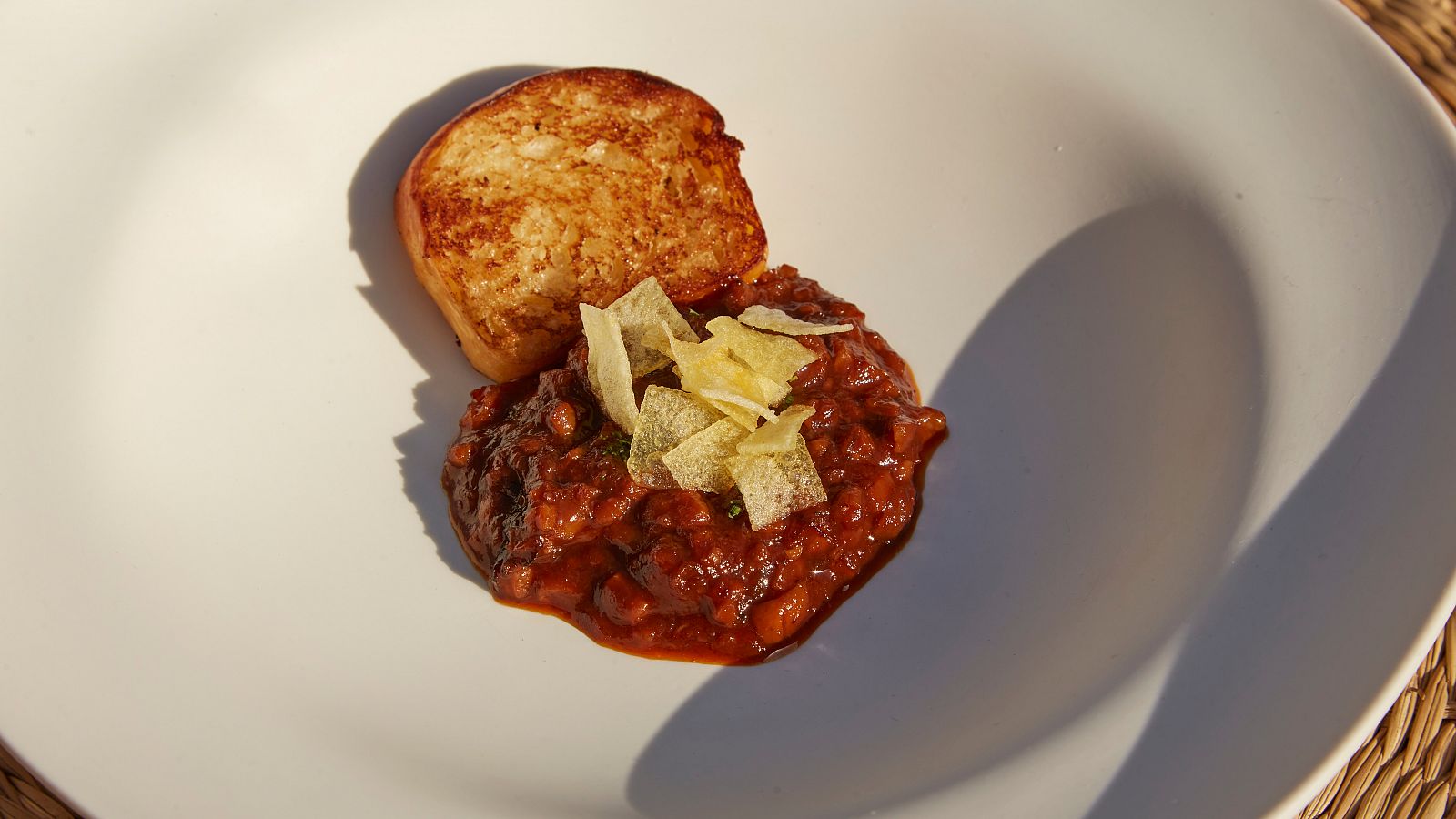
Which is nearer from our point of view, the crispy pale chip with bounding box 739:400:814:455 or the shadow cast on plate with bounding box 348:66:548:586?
the crispy pale chip with bounding box 739:400:814:455

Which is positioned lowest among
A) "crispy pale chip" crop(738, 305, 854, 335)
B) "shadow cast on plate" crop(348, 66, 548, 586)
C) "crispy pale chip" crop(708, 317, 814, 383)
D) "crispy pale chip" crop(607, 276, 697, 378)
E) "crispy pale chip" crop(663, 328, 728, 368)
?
"shadow cast on plate" crop(348, 66, 548, 586)

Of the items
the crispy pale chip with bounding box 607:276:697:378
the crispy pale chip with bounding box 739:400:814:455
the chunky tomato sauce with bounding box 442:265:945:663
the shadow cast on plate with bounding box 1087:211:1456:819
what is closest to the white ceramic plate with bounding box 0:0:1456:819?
the shadow cast on plate with bounding box 1087:211:1456:819

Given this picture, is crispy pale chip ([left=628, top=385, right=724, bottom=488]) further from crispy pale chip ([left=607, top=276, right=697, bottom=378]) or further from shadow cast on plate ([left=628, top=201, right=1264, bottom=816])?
shadow cast on plate ([left=628, top=201, right=1264, bottom=816])

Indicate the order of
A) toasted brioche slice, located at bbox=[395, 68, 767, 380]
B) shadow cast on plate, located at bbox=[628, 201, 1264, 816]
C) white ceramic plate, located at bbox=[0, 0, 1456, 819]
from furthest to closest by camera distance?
toasted brioche slice, located at bbox=[395, 68, 767, 380] < shadow cast on plate, located at bbox=[628, 201, 1264, 816] < white ceramic plate, located at bbox=[0, 0, 1456, 819]

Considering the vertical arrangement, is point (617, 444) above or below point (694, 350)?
below

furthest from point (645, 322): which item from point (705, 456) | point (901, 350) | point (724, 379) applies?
point (901, 350)

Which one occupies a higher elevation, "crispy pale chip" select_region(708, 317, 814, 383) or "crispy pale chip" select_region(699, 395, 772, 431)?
"crispy pale chip" select_region(708, 317, 814, 383)

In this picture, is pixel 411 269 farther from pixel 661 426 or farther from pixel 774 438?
pixel 774 438
